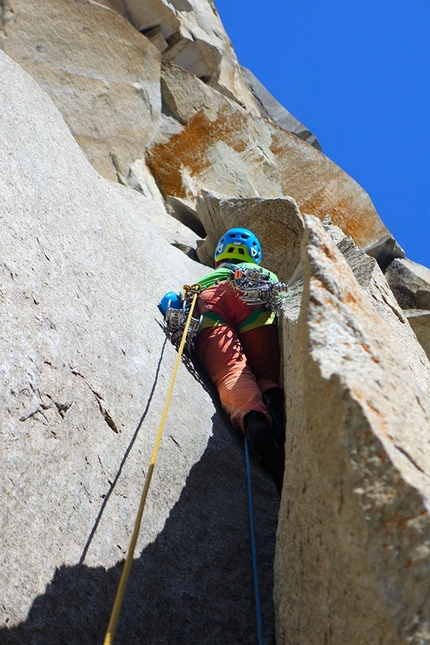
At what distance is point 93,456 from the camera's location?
3.07 meters

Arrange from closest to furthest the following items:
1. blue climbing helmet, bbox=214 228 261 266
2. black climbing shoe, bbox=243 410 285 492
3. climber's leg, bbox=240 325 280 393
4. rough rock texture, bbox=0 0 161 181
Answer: black climbing shoe, bbox=243 410 285 492, climber's leg, bbox=240 325 280 393, blue climbing helmet, bbox=214 228 261 266, rough rock texture, bbox=0 0 161 181

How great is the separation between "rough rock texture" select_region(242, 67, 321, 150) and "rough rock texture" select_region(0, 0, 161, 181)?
14.4 feet

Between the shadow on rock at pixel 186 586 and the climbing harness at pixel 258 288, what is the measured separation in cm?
165

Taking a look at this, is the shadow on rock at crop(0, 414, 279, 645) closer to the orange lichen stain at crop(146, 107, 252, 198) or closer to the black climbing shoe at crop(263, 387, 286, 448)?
the black climbing shoe at crop(263, 387, 286, 448)

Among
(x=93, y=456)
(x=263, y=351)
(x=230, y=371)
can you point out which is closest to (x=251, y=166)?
(x=263, y=351)

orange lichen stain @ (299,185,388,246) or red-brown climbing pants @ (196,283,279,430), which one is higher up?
orange lichen stain @ (299,185,388,246)

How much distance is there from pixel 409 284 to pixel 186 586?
7.05 m

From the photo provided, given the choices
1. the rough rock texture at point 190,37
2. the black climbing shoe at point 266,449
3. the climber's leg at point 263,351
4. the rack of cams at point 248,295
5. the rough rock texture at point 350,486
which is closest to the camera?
the rough rock texture at point 350,486

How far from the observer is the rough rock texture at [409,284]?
8.88 m

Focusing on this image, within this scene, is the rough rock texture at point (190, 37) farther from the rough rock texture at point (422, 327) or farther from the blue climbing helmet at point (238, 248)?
the blue climbing helmet at point (238, 248)

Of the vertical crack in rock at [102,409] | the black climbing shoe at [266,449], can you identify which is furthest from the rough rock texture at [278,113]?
the vertical crack in rock at [102,409]

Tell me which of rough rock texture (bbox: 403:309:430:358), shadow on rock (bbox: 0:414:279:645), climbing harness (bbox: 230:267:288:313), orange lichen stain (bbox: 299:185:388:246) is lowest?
shadow on rock (bbox: 0:414:279:645)

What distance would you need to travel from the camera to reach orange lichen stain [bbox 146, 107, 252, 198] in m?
10.3

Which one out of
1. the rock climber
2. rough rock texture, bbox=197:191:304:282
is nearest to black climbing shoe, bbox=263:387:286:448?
the rock climber
